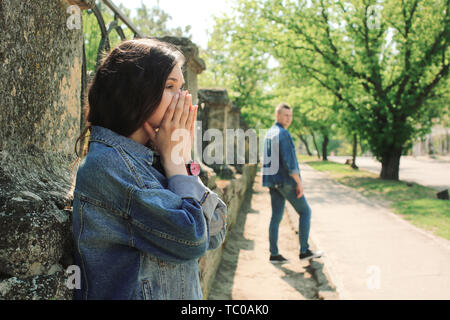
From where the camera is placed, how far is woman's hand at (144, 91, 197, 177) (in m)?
1.48

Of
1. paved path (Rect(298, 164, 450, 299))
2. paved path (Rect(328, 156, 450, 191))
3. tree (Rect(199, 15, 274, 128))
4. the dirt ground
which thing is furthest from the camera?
tree (Rect(199, 15, 274, 128))

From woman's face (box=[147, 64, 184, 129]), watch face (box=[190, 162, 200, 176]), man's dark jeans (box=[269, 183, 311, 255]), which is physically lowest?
man's dark jeans (box=[269, 183, 311, 255])

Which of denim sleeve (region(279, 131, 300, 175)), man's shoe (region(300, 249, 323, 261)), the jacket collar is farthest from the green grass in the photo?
the jacket collar

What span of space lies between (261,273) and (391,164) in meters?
12.0

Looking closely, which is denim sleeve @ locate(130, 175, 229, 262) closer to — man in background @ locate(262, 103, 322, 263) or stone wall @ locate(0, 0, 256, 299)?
stone wall @ locate(0, 0, 256, 299)

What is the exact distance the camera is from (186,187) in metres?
1.41

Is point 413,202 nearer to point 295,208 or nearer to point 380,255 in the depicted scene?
point 380,255

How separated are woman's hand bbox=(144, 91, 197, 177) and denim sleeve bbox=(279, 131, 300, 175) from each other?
3.86 metres

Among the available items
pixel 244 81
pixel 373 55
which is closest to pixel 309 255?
pixel 373 55

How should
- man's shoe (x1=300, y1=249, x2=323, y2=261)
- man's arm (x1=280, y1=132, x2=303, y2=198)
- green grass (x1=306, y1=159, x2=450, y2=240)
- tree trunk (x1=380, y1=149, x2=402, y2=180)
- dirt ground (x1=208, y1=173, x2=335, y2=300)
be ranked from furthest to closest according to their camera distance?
1. tree trunk (x1=380, y1=149, x2=402, y2=180)
2. green grass (x1=306, y1=159, x2=450, y2=240)
3. man's shoe (x1=300, y1=249, x2=323, y2=261)
4. man's arm (x1=280, y1=132, x2=303, y2=198)
5. dirt ground (x1=208, y1=173, x2=335, y2=300)

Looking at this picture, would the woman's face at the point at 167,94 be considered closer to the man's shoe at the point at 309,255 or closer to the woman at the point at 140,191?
the woman at the point at 140,191
